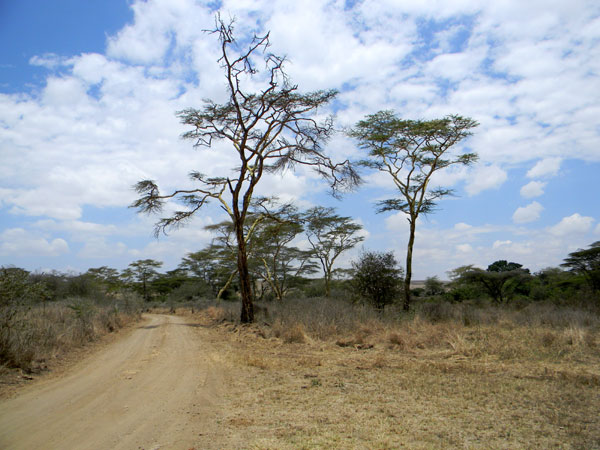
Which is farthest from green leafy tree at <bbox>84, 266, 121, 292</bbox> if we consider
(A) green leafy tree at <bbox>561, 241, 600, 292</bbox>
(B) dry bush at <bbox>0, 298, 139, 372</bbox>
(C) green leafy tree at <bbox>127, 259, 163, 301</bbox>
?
(A) green leafy tree at <bbox>561, 241, 600, 292</bbox>

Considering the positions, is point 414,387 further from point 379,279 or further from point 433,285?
point 433,285

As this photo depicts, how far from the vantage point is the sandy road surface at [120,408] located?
3.68 m

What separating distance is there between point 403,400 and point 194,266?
4025 cm

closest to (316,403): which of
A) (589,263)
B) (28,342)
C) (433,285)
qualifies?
(28,342)

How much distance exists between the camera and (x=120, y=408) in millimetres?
4641

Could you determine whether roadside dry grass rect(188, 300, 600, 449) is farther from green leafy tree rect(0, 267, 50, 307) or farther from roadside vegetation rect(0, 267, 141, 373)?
green leafy tree rect(0, 267, 50, 307)

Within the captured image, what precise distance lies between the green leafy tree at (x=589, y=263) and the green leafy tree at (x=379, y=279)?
9.47 m

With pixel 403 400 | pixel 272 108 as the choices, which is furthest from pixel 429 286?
pixel 403 400

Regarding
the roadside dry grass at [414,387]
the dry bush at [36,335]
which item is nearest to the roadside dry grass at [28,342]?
the dry bush at [36,335]

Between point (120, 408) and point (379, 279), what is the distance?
516 inches

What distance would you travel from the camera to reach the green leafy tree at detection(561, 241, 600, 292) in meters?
18.4

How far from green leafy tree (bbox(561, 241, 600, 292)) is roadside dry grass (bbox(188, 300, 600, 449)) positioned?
9.38 meters

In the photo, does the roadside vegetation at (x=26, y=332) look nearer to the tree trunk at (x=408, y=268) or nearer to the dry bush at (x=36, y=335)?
the dry bush at (x=36, y=335)

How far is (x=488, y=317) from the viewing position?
1229cm
